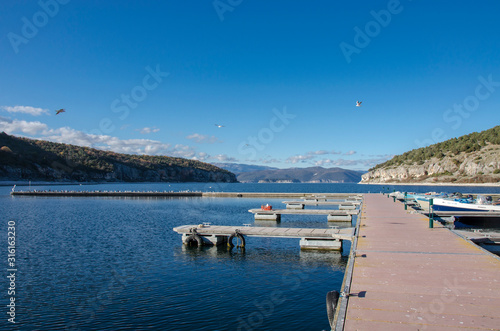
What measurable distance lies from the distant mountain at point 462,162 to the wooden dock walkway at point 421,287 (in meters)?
153

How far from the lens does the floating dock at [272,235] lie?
22.0 m

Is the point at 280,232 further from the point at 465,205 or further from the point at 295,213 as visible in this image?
the point at 465,205

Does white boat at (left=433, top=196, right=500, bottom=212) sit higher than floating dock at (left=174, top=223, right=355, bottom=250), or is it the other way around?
white boat at (left=433, top=196, right=500, bottom=212)

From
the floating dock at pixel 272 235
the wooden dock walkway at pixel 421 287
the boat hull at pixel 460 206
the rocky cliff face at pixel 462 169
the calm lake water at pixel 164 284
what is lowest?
the calm lake water at pixel 164 284

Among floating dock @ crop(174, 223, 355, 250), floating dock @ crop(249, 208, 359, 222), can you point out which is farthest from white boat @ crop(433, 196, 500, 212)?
floating dock @ crop(174, 223, 355, 250)

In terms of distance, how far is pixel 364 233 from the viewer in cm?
1748

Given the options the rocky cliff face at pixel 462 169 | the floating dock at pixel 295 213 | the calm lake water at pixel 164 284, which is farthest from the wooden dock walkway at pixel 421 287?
the rocky cliff face at pixel 462 169

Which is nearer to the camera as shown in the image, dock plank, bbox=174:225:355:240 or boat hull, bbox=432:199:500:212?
dock plank, bbox=174:225:355:240

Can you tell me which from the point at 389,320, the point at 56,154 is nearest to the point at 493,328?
the point at 389,320

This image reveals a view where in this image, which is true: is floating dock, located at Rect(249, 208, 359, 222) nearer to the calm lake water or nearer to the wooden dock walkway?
the calm lake water

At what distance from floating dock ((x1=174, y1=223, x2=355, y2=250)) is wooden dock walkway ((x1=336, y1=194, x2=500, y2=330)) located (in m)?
7.03

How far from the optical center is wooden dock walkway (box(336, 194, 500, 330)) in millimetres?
6793

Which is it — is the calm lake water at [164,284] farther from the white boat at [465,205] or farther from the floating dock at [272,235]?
the white boat at [465,205]

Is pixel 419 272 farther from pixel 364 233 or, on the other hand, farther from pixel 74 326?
pixel 74 326
